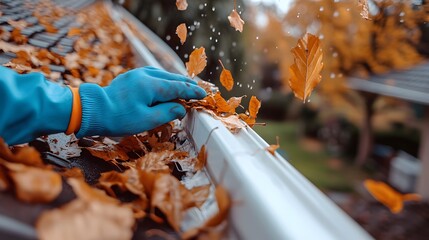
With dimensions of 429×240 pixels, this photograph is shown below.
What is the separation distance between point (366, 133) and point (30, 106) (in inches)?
549

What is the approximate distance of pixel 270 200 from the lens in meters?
0.69

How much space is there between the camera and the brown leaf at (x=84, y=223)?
24.1 inches

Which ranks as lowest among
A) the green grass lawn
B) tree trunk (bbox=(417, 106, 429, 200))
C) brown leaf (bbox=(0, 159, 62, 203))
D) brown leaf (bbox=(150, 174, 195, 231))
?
the green grass lawn

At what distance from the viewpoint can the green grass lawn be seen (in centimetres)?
1195

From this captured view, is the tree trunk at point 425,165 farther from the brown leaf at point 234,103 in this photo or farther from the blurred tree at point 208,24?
the brown leaf at point 234,103

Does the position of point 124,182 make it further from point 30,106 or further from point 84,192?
point 30,106

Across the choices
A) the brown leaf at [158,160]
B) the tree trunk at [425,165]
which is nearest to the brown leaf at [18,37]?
the brown leaf at [158,160]

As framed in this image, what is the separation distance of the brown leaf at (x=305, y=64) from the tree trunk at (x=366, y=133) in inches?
519

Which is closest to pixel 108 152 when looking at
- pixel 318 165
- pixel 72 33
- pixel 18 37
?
pixel 18 37

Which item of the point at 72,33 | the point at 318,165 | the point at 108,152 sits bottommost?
the point at 318,165

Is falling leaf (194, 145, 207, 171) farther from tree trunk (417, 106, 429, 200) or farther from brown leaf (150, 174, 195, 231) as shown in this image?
tree trunk (417, 106, 429, 200)

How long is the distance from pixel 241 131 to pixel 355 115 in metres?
15.1

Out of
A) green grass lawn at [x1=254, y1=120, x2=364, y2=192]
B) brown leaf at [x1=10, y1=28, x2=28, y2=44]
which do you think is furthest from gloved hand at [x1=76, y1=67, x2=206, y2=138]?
green grass lawn at [x1=254, y1=120, x2=364, y2=192]

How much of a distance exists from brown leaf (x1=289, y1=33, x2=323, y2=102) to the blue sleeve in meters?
0.73
